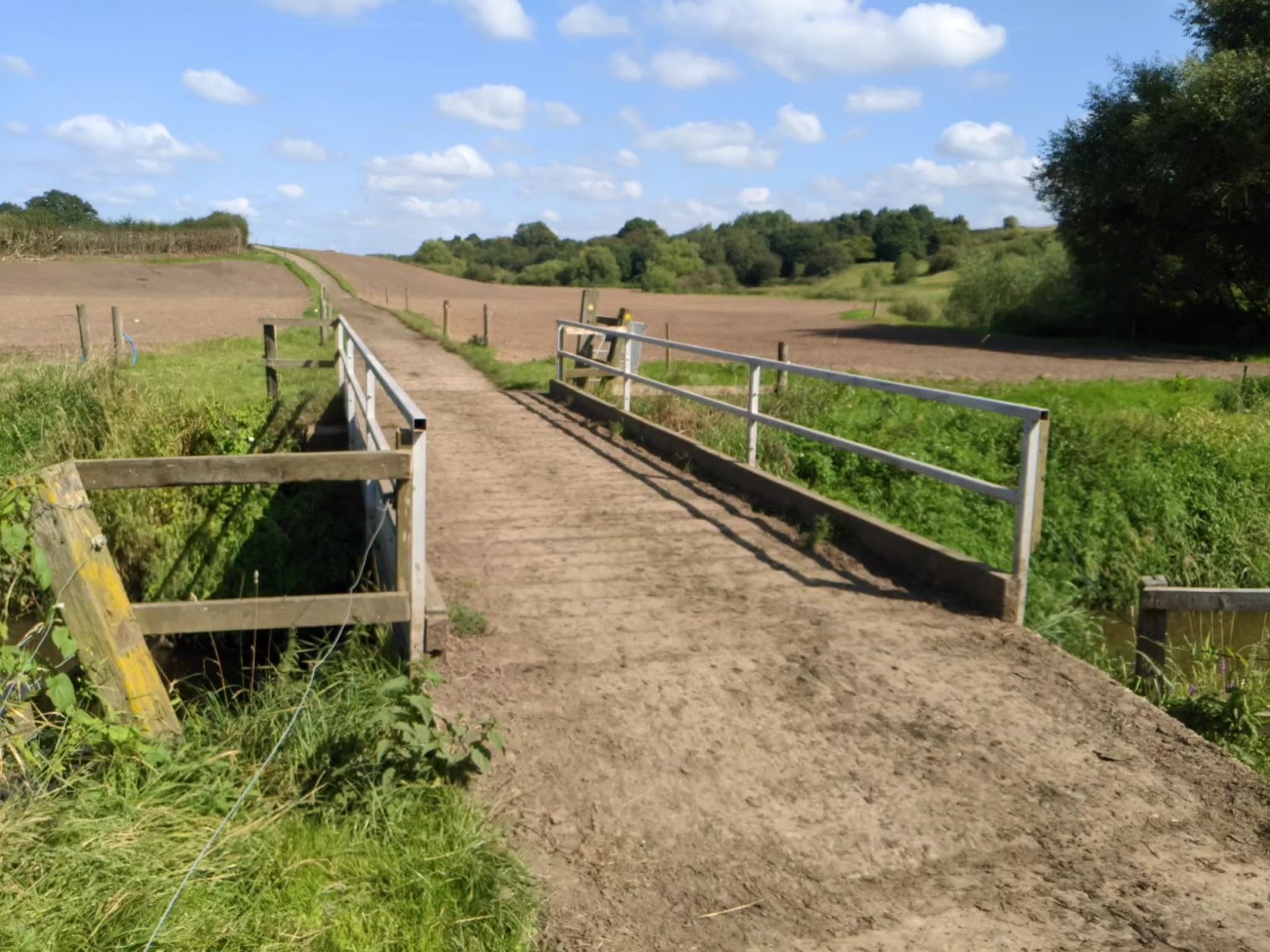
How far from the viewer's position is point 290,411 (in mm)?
14312

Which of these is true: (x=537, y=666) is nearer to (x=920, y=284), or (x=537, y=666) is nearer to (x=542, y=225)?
(x=920, y=284)

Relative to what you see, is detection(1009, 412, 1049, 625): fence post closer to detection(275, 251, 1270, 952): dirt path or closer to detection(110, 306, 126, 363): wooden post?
detection(275, 251, 1270, 952): dirt path

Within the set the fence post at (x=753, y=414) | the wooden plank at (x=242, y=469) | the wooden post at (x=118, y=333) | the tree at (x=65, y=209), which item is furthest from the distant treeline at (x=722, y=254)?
the wooden plank at (x=242, y=469)

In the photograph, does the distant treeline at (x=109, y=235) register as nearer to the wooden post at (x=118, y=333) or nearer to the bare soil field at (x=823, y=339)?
the bare soil field at (x=823, y=339)

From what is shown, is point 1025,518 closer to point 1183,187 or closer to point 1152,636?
point 1152,636

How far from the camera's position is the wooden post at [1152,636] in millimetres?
6375

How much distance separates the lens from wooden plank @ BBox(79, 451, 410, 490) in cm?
504

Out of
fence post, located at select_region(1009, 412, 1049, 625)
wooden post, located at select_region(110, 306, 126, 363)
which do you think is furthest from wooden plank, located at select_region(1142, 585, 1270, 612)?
wooden post, located at select_region(110, 306, 126, 363)

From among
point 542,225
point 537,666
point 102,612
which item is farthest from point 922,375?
point 542,225

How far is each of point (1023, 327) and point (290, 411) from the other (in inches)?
1200

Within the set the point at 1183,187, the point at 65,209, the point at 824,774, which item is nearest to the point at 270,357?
the point at 824,774

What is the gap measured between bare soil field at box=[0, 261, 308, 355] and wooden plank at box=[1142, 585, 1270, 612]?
1712 centimetres

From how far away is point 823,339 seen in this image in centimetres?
3484

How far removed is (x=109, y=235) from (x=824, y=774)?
8222cm
